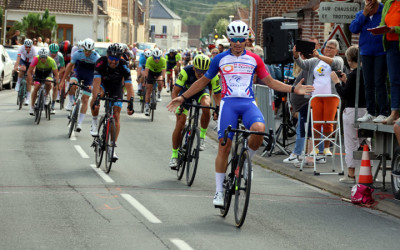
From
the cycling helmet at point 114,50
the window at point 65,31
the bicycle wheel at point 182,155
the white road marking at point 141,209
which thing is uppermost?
the window at point 65,31

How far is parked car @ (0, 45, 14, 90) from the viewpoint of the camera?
34656 mm

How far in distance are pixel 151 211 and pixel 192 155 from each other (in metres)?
2.53

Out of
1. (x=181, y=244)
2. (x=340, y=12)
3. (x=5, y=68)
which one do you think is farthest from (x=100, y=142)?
(x=5, y=68)

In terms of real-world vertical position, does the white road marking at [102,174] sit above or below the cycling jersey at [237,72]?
below

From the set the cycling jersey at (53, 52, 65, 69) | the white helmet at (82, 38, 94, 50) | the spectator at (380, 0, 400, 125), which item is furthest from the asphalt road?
the cycling jersey at (53, 52, 65, 69)

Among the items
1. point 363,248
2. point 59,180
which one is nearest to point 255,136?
point 363,248

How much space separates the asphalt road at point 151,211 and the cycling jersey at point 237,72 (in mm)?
1433

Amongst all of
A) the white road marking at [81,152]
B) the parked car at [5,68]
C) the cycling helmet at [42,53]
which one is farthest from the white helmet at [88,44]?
the parked car at [5,68]

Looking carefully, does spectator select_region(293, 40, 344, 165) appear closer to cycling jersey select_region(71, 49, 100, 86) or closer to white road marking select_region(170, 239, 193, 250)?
cycling jersey select_region(71, 49, 100, 86)

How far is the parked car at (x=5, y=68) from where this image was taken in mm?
34656

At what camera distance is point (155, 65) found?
25781mm

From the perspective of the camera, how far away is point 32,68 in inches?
875

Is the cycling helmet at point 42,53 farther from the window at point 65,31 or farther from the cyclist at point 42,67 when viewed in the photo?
the window at point 65,31

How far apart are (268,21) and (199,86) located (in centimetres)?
955
